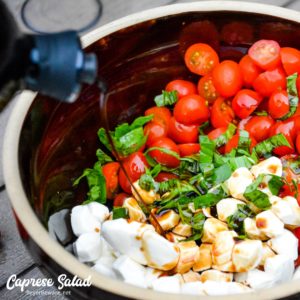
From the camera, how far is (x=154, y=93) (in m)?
0.98

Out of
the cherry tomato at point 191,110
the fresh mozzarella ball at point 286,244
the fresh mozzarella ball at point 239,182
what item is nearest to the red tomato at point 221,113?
the cherry tomato at point 191,110

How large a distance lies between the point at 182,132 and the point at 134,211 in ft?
0.58

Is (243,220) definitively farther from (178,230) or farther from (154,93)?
(154,93)

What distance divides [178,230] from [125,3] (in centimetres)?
81

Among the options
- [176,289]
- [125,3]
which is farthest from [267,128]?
[125,3]

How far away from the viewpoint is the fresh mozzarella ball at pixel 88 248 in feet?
2.51

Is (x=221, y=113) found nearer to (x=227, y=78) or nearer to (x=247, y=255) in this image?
(x=227, y=78)

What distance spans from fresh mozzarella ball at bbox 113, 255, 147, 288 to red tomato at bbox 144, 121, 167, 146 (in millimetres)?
232

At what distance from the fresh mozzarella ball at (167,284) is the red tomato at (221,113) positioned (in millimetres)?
296

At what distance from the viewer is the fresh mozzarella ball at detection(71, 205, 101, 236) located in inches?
31.6

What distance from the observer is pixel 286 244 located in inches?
29.6

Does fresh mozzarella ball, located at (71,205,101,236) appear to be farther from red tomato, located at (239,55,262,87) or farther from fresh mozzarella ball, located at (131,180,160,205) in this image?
red tomato, located at (239,55,262,87)

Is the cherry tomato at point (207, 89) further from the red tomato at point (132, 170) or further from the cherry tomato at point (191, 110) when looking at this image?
the red tomato at point (132, 170)

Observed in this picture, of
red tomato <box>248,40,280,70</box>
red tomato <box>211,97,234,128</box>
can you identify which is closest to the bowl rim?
red tomato <box>248,40,280,70</box>
